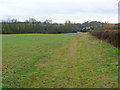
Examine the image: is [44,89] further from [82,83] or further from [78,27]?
[78,27]

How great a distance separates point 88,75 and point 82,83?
124 cm

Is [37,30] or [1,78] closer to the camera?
[1,78]

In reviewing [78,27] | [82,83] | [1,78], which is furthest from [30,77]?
[78,27]

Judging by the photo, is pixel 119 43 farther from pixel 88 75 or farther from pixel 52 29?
pixel 52 29

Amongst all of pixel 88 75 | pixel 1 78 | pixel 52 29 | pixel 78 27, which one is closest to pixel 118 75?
pixel 88 75

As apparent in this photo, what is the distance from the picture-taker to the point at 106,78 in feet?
23.3

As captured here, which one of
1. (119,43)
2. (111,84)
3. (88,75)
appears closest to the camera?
(111,84)

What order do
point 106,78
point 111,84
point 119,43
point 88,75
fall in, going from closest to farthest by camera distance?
point 111,84, point 106,78, point 88,75, point 119,43

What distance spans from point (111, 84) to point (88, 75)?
4.68 feet

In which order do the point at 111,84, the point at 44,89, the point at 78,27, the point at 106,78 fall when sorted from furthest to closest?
1. the point at 78,27
2. the point at 106,78
3. the point at 111,84
4. the point at 44,89

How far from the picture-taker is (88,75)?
300 inches

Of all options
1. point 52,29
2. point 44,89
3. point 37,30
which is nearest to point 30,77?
point 44,89

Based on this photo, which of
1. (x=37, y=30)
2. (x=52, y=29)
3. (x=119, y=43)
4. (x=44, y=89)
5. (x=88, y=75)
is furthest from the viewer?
(x=52, y=29)

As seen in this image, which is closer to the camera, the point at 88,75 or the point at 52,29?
the point at 88,75
